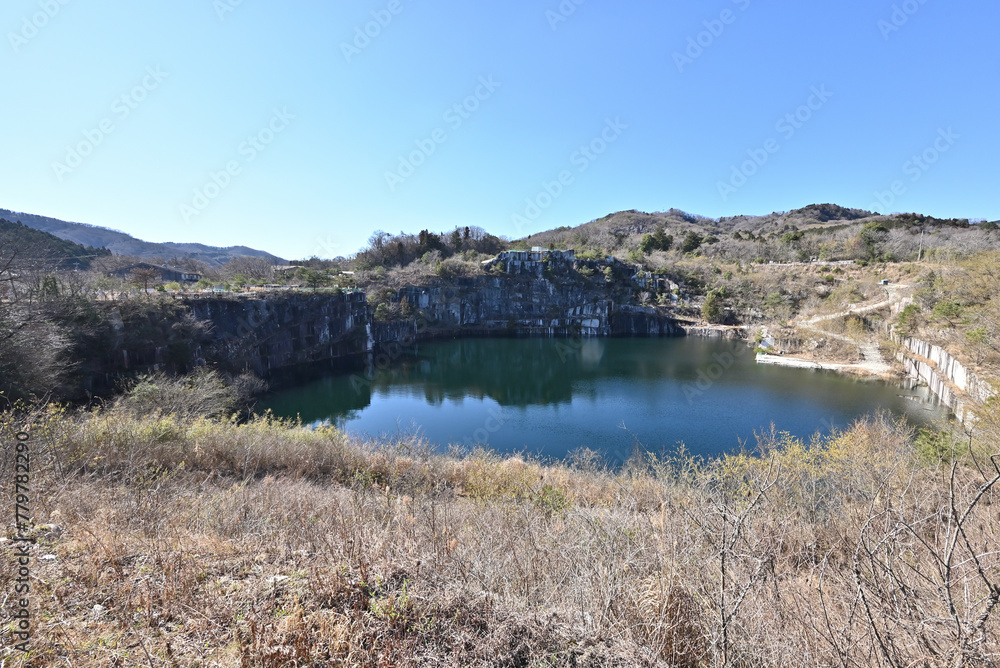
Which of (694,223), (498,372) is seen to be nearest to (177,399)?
(498,372)

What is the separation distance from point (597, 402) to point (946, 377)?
17.9 meters

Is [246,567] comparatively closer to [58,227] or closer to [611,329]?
[611,329]

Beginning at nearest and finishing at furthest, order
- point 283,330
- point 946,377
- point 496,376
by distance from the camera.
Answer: point 946,377, point 283,330, point 496,376

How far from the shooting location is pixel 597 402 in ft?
71.3

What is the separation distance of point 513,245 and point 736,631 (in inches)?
2786

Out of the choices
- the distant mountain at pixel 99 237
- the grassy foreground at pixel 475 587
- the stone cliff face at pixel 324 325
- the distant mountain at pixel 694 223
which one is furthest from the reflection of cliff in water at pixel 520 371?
the distant mountain at pixel 99 237

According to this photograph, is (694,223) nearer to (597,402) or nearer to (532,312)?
(532,312)

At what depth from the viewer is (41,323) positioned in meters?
12.5

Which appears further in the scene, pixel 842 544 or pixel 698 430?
pixel 698 430

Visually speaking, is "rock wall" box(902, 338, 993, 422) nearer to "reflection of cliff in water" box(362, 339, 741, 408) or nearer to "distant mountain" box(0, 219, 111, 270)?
"reflection of cliff in water" box(362, 339, 741, 408)

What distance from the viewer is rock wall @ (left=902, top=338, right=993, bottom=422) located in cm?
1636

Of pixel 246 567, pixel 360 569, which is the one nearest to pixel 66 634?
pixel 246 567

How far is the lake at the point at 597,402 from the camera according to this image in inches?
652

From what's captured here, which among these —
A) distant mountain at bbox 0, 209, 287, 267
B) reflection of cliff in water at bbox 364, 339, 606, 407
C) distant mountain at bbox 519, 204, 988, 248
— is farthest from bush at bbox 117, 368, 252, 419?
distant mountain at bbox 519, 204, 988, 248
